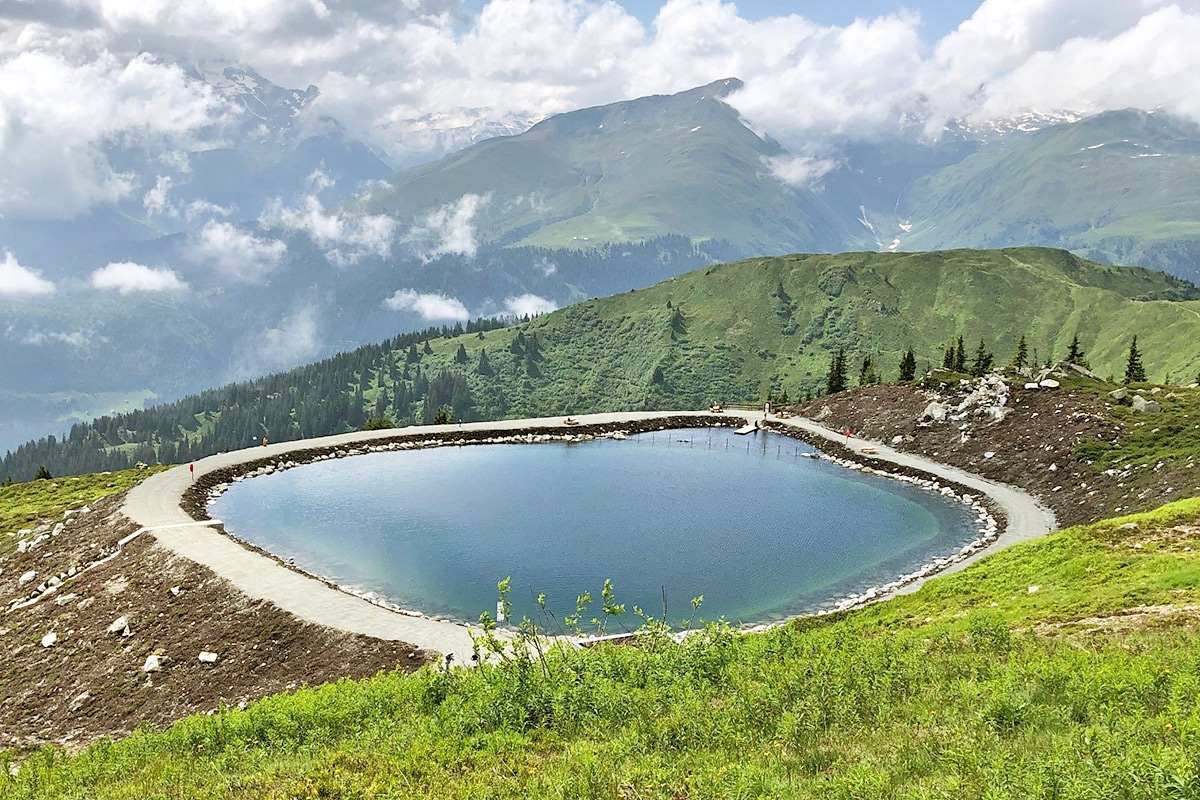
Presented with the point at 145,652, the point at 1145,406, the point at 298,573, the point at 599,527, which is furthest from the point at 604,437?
the point at 145,652

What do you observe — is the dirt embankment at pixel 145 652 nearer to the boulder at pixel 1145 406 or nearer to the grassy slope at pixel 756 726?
the grassy slope at pixel 756 726

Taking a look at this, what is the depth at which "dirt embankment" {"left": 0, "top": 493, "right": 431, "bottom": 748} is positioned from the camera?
94.0 feet

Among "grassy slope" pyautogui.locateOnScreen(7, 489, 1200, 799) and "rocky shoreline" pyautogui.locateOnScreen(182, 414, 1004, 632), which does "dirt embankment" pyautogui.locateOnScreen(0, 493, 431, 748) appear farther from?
"grassy slope" pyautogui.locateOnScreen(7, 489, 1200, 799)

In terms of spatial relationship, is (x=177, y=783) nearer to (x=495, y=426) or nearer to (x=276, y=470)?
(x=276, y=470)

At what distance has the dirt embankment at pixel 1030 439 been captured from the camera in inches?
1934

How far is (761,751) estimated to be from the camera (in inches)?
534

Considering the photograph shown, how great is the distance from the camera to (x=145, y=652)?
107 ft

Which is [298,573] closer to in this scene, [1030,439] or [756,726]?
[756,726]

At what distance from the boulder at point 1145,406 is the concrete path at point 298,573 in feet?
42.5

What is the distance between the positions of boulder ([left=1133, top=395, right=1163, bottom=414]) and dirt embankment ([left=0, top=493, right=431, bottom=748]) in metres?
60.2

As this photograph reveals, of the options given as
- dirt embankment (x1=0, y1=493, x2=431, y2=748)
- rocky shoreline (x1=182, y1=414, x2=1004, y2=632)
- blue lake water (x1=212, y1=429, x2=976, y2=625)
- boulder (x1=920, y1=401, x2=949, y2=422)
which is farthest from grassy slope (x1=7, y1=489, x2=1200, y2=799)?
boulder (x1=920, y1=401, x2=949, y2=422)

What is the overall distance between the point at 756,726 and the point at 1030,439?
59835mm

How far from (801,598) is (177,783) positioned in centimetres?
3265

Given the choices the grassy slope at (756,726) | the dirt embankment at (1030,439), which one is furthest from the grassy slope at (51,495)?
the dirt embankment at (1030,439)
